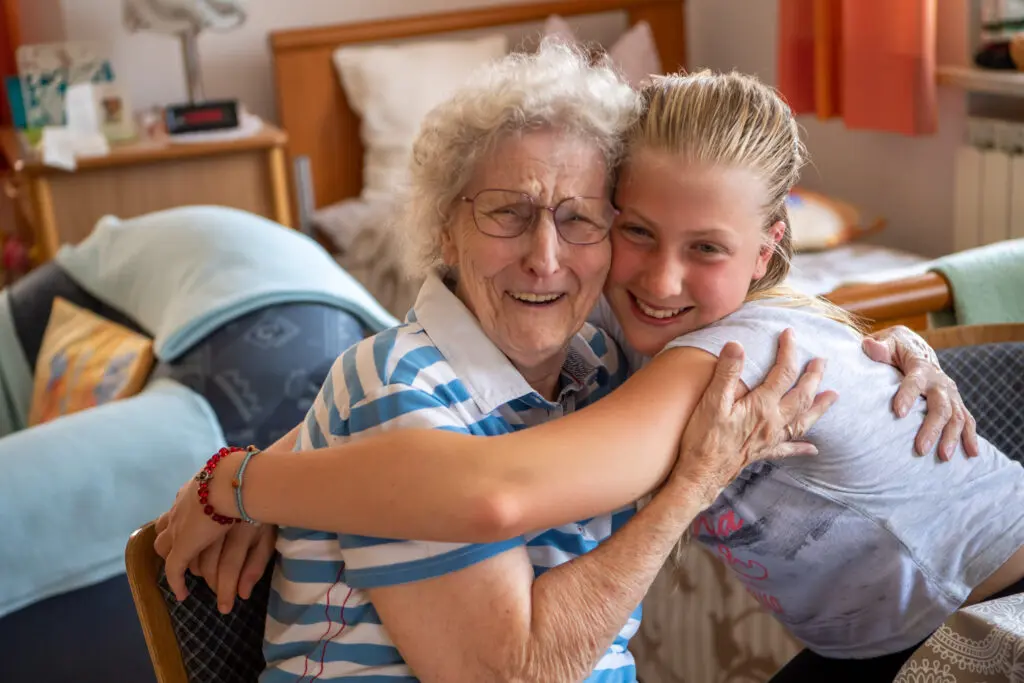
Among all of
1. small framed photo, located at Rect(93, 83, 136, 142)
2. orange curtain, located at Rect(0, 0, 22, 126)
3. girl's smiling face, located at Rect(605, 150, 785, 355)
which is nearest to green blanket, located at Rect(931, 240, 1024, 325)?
girl's smiling face, located at Rect(605, 150, 785, 355)

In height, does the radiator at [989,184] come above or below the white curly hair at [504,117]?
below

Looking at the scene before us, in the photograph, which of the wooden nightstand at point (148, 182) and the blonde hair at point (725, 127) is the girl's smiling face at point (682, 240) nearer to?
the blonde hair at point (725, 127)

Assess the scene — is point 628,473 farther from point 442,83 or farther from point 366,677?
point 442,83

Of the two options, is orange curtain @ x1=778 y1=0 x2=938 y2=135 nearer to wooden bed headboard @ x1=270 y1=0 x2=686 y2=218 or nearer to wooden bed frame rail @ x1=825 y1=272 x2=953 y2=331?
wooden bed headboard @ x1=270 y1=0 x2=686 y2=218

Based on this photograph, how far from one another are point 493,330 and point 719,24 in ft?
10.7

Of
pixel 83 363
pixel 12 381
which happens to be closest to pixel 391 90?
pixel 12 381

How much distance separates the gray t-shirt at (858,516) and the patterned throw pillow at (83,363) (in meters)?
1.23

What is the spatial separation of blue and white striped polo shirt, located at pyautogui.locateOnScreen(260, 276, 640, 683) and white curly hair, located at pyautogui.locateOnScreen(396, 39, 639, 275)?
9cm

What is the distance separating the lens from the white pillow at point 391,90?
12.1 ft

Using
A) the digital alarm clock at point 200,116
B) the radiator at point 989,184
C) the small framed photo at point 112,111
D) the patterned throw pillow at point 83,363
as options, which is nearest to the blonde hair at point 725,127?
the patterned throw pillow at point 83,363

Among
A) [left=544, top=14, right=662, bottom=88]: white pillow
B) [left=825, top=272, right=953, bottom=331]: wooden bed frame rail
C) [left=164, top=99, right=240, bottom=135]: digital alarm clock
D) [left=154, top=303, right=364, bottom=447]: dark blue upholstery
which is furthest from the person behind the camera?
[left=544, top=14, right=662, bottom=88]: white pillow

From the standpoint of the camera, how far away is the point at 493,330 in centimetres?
120

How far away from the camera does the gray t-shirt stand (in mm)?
1207

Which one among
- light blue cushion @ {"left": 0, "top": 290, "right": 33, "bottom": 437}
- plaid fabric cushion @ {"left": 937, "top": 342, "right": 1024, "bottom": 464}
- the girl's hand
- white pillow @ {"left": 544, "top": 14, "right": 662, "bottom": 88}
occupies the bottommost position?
light blue cushion @ {"left": 0, "top": 290, "right": 33, "bottom": 437}
